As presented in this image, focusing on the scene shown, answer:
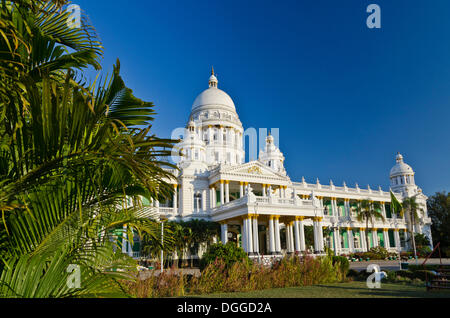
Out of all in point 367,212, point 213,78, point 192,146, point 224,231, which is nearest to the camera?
point 224,231

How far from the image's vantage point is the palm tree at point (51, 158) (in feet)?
12.3

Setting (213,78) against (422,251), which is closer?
(422,251)

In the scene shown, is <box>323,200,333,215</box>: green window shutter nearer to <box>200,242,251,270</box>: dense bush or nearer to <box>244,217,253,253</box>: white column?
<box>244,217,253,253</box>: white column

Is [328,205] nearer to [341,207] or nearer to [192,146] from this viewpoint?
[341,207]

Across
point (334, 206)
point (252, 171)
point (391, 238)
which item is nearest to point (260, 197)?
point (252, 171)

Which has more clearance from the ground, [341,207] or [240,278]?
[341,207]

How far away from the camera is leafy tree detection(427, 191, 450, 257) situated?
5872 centimetres

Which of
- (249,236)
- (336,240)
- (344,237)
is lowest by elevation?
(336,240)

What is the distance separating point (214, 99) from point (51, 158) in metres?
A: 57.6

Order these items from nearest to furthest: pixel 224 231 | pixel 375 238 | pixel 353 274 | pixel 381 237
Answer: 1. pixel 353 274
2. pixel 224 231
3. pixel 375 238
4. pixel 381 237

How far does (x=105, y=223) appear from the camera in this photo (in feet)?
18.7

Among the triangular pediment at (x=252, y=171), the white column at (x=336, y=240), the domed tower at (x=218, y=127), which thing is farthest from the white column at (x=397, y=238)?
the domed tower at (x=218, y=127)

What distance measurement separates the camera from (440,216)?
62.8 m
